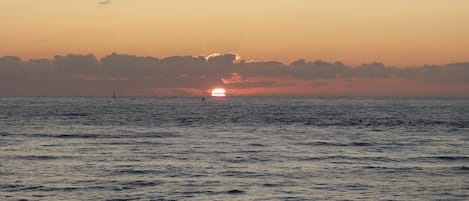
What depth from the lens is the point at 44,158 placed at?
4881cm

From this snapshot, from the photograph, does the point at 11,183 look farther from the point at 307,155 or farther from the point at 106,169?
the point at 307,155

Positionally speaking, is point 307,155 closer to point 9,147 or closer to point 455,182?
point 455,182

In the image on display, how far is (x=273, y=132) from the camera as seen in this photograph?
7975 cm

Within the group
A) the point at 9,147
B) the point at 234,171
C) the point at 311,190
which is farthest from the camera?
the point at 9,147

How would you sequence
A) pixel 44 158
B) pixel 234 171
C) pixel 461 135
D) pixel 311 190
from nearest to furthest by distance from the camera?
pixel 311 190 < pixel 234 171 < pixel 44 158 < pixel 461 135

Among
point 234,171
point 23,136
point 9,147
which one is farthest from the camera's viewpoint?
point 23,136

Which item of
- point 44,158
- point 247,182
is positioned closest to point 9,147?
point 44,158

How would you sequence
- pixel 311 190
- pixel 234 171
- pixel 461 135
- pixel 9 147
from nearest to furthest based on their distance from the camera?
pixel 311 190
pixel 234 171
pixel 9 147
pixel 461 135

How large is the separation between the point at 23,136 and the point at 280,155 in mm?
31683

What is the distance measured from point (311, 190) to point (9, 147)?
32196 millimetres

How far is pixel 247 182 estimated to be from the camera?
1479 inches

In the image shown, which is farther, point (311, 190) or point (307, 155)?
point (307, 155)

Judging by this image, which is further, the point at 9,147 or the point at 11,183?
the point at 9,147

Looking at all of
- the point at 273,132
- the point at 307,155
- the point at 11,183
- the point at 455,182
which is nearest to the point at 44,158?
the point at 11,183
